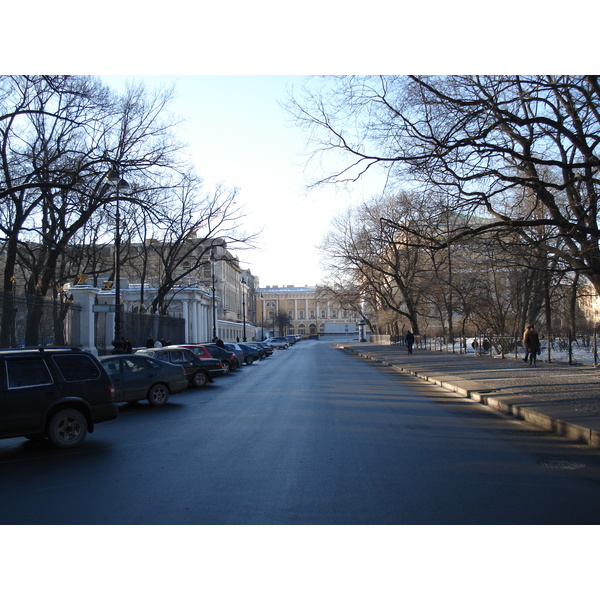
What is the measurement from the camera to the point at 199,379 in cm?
2202

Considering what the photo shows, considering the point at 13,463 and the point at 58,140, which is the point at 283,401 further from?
the point at 58,140

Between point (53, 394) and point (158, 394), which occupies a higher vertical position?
point (53, 394)

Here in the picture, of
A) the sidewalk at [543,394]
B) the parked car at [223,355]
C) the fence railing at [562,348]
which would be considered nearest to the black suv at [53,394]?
the sidewalk at [543,394]

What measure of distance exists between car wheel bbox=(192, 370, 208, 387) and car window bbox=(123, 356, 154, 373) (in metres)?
6.04

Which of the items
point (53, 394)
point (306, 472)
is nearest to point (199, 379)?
point (53, 394)

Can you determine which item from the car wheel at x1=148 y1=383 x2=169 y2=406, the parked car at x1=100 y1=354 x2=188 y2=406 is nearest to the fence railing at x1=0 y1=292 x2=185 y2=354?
the parked car at x1=100 y1=354 x2=188 y2=406

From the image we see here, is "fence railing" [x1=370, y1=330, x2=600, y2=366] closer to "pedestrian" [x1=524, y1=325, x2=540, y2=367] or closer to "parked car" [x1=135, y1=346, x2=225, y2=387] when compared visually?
"pedestrian" [x1=524, y1=325, x2=540, y2=367]

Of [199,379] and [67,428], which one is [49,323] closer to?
[199,379]

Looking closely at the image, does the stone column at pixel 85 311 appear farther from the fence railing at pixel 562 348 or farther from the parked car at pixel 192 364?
the fence railing at pixel 562 348

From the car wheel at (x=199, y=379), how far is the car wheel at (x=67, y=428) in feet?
39.4

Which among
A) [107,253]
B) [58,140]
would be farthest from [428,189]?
[107,253]

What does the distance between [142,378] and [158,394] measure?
751 mm

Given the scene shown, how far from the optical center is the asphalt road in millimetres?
5811

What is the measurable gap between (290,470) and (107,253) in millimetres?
45530
